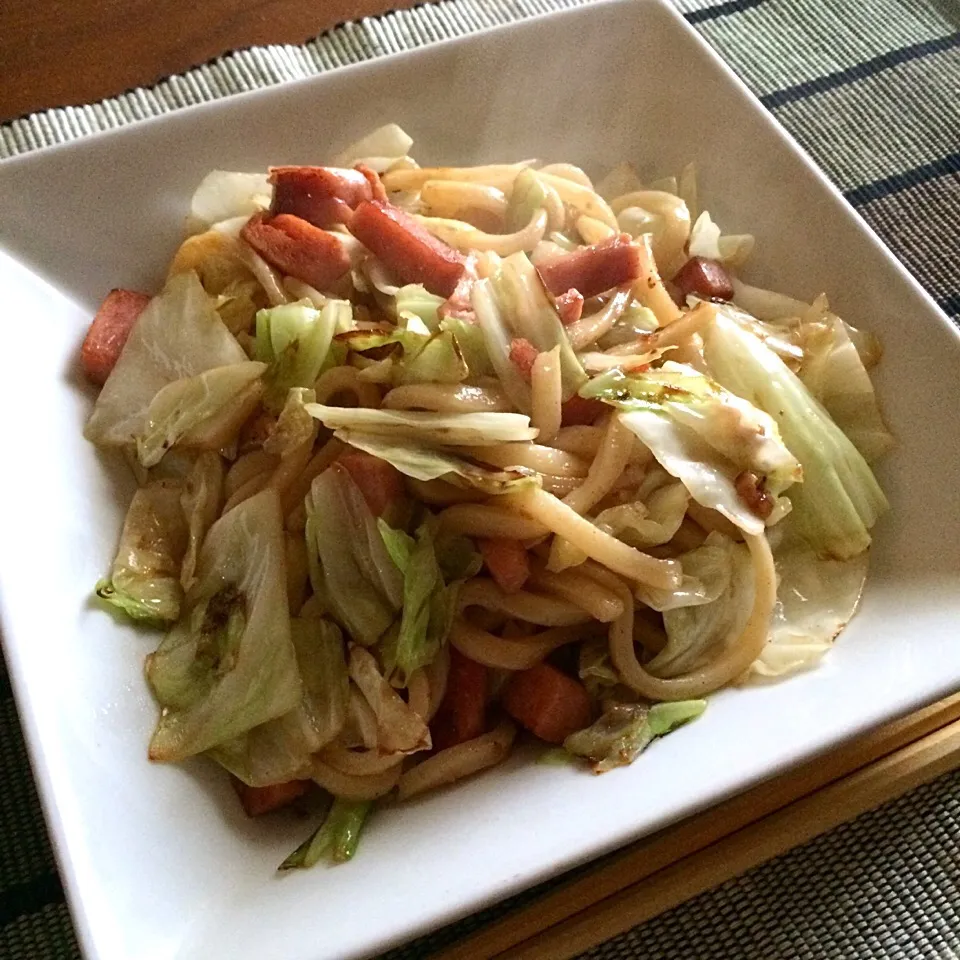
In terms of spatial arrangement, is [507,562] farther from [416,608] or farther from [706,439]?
[706,439]

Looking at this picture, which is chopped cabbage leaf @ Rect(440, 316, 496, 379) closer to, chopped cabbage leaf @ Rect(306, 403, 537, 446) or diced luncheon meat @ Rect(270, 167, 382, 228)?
chopped cabbage leaf @ Rect(306, 403, 537, 446)

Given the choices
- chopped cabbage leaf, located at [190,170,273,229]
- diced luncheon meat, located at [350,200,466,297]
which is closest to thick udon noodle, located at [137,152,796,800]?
diced luncheon meat, located at [350,200,466,297]

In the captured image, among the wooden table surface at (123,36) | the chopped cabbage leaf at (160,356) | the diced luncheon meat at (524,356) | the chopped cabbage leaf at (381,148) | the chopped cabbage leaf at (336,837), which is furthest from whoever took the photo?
the wooden table surface at (123,36)

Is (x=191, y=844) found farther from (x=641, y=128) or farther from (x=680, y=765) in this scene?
(x=641, y=128)

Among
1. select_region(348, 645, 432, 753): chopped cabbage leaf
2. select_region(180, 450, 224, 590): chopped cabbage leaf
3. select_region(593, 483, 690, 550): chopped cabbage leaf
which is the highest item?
select_region(593, 483, 690, 550): chopped cabbage leaf

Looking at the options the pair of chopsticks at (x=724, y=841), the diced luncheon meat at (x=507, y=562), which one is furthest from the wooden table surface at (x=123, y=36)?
the pair of chopsticks at (x=724, y=841)

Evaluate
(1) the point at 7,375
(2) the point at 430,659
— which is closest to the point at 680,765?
(2) the point at 430,659

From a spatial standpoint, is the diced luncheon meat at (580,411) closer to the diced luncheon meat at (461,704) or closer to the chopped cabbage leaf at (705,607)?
the chopped cabbage leaf at (705,607)

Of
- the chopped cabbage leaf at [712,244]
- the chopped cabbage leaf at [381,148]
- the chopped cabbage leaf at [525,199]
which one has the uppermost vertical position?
the chopped cabbage leaf at [381,148]
